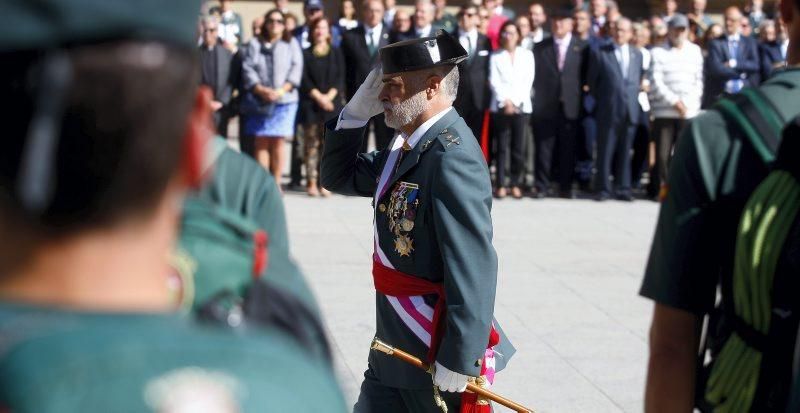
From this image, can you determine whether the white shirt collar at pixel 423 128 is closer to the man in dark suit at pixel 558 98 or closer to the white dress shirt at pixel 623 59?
the man in dark suit at pixel 558 98

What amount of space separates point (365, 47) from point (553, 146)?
2158 millimetres

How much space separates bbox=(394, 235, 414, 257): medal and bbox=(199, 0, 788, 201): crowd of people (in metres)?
8.72

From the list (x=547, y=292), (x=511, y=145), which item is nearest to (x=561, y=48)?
(x=511, y=145)

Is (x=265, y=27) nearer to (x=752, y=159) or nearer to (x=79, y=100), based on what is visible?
(x=752, y=159)

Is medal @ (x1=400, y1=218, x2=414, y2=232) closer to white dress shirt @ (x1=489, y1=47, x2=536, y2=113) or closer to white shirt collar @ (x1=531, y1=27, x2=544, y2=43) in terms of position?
white dress shirt @ (x1=489, y1=47, x2=536, y2=113)

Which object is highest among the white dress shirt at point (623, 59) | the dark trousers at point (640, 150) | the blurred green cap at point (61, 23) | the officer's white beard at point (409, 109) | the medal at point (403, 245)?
the blurred green cap at point (61, 23)

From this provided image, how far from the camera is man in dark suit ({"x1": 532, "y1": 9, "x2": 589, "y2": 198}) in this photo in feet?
44.2

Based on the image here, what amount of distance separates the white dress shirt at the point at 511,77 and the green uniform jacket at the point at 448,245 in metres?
8.85

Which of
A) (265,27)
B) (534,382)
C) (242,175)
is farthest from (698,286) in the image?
(265,27)

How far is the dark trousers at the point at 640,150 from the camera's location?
563 inches

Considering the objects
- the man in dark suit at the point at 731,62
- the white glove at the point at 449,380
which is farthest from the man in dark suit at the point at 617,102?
the white glove at the point at 449,380

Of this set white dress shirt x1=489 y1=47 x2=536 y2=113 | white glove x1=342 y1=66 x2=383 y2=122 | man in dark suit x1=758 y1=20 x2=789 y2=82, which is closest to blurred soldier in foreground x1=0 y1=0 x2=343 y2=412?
white glove x1=342 y1=66 x2=383 y2=122

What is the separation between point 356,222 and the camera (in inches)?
445

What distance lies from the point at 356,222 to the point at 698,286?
29.5 ft
